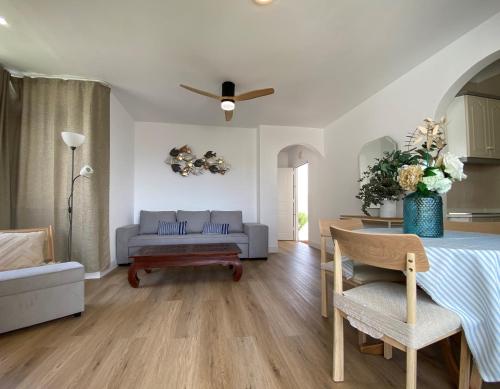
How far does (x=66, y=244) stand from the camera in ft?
9.10

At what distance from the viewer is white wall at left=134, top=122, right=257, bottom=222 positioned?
454 cm

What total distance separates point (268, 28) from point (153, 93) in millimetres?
2018

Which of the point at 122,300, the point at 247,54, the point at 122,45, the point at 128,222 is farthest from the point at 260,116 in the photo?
the point at 122,300

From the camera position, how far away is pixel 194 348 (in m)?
1.48

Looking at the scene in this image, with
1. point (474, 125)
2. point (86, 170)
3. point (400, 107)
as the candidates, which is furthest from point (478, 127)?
point (86, 170)

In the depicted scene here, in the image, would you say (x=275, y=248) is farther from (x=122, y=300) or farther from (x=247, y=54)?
(x=247, y=54)

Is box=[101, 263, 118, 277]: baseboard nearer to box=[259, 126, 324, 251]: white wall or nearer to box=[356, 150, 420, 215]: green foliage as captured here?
box=[259, 126, 324, 251]: white wall

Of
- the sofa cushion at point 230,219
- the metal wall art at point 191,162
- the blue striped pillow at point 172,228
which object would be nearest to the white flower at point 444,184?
the sofa cushion at point 230,219

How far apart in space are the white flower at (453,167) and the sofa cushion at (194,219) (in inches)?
143

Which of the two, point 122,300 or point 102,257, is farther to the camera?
point 102,257

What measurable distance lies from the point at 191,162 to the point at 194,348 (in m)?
3.68

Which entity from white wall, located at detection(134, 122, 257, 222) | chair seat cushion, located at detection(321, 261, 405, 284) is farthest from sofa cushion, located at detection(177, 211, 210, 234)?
chair seat cushion, located at detection(321, 261, 405, 284)

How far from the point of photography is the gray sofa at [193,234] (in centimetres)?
350

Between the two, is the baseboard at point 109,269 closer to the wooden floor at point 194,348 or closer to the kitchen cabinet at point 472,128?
the wooden floor at point 194,348
